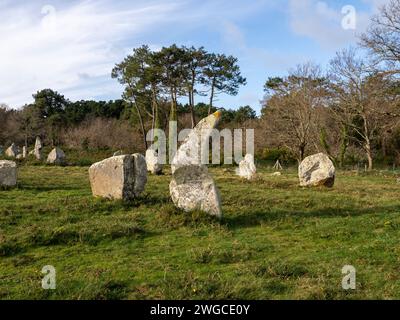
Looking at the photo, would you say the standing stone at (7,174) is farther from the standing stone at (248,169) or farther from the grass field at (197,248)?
the standing stone at (248,169)

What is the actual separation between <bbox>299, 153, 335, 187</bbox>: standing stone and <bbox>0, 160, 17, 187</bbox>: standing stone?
11.0 meters

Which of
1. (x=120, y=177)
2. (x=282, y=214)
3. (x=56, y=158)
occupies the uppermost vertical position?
(x=56, y=158)

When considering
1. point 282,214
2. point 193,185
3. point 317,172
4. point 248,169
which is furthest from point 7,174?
point 317,172

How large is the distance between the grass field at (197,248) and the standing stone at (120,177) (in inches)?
15.1

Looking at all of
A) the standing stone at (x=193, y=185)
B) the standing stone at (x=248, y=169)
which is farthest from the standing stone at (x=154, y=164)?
the standing stone at (x=193, y=185)

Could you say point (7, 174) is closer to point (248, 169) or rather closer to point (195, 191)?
point (195, 191)

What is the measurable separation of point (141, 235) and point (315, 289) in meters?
4.26

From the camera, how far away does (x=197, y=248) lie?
8.19 metres

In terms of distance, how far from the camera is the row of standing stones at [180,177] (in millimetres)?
10867

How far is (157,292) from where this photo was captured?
604 cm

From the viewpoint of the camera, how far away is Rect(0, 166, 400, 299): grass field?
6.17 meters

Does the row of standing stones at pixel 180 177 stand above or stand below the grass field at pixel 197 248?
above

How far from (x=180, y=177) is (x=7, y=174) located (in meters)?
7.74
